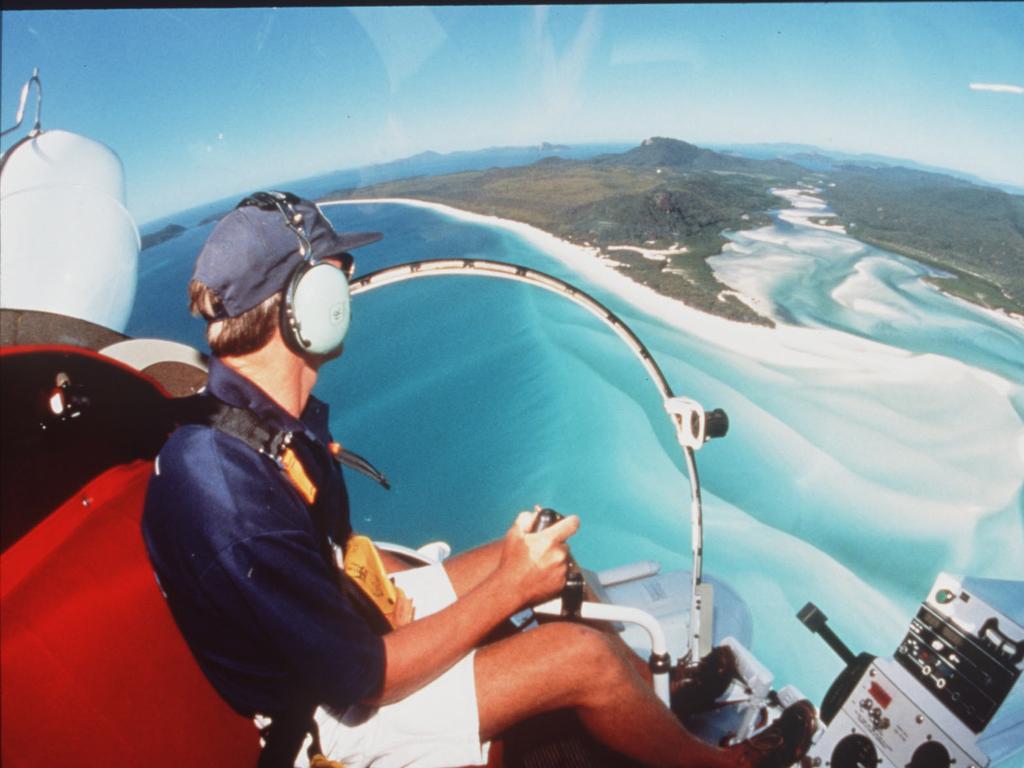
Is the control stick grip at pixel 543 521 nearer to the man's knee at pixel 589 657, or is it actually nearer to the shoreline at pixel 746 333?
the man's knee at pixel 589 657

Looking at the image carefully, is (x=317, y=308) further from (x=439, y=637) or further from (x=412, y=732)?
(x=412, y=732)

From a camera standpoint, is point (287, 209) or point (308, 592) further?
point (287, 209)

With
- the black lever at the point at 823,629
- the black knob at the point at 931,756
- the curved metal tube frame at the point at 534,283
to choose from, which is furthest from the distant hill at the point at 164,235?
the black knob at the point at 931,756

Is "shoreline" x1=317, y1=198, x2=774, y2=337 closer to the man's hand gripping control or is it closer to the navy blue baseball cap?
the man's hand gripping control

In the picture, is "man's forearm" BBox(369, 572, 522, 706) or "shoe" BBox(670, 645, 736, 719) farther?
"shoe" BBox(670, 645, 736, 719)

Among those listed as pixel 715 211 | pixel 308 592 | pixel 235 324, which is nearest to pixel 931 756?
pixel 308 592

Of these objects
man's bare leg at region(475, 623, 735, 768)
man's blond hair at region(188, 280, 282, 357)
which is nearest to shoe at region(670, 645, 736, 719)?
man's bare leg at region(475, 623, 735, 768)

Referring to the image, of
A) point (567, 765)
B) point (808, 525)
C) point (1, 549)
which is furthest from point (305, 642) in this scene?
point (808, 525)
